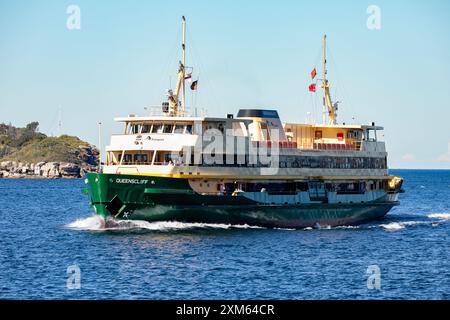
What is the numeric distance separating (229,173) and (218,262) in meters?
12.5

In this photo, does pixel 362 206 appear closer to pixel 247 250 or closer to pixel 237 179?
pixel 237 179

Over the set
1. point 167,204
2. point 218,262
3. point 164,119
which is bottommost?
point 218,262

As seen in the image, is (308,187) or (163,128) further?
(308,187)

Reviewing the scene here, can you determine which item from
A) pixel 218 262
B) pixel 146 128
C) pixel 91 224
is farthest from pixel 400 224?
pixel 218 262

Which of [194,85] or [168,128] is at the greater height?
[194,85]

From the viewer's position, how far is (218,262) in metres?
38.7

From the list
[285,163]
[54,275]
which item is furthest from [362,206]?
[54,275]

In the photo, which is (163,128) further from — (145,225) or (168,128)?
(145,225)

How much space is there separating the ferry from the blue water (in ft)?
4.27

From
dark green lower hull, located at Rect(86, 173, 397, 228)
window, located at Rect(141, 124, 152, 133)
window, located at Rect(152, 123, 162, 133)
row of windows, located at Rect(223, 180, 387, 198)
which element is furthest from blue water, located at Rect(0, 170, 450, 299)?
window, located at Rect(141, 124, 152, 133)

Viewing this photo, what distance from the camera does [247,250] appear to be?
42500 mm

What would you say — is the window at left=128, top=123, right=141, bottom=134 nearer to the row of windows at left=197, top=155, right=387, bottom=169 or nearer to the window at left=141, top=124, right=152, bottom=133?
the window at left=141, top=124, right=152, bottom=133

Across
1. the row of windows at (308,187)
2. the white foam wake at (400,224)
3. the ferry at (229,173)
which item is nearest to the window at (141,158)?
the ferry at (229,173)
